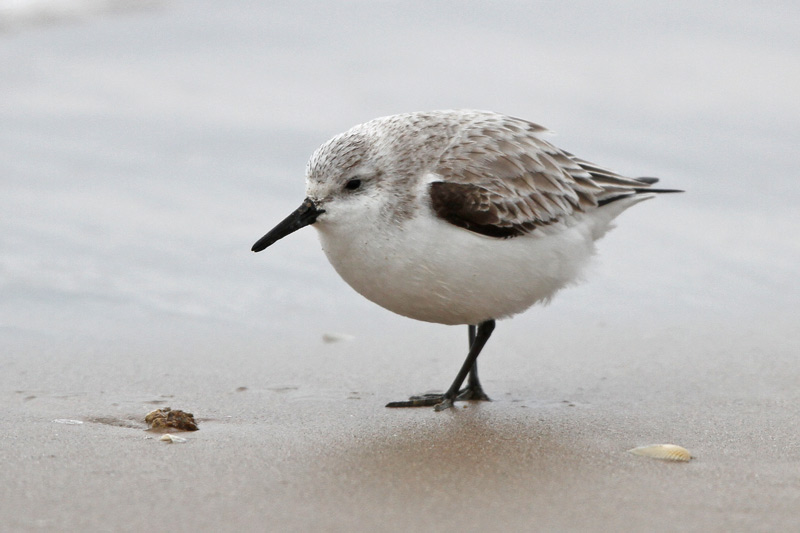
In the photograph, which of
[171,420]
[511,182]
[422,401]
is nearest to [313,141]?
[511,182]

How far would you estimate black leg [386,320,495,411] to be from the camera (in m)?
5.34

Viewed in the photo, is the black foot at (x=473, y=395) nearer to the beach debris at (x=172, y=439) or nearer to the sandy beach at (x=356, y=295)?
the sandy beach at (x=356, y=295)

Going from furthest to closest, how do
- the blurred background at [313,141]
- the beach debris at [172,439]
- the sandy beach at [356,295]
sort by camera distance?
1. the blurred background at [313,141]
2. the beach debris at [172,439]
3. the sandy beach at [356,295]

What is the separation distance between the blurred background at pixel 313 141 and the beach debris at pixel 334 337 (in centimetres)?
12

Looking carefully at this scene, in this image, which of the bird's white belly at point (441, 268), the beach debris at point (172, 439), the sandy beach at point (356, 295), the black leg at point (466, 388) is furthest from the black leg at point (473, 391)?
the beach debris at point (172, 439)

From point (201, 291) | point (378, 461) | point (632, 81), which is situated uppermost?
point (632, 81)

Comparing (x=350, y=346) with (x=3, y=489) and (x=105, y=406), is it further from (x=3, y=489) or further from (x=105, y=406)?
(x=3, y=489)

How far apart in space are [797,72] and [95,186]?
797 centimetres

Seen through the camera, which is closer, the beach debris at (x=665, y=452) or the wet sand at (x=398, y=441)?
the wet sand at (x=398, y=441)

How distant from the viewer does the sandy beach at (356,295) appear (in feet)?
12.7

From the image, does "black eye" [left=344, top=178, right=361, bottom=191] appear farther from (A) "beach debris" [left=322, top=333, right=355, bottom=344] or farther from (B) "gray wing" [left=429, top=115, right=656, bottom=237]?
(A) "beach debris" [left=322, top=333, right=355, bottom=344]

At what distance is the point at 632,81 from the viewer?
12023 mm

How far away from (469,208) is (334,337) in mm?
1877

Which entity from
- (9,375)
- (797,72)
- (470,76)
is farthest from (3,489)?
(797,72)
